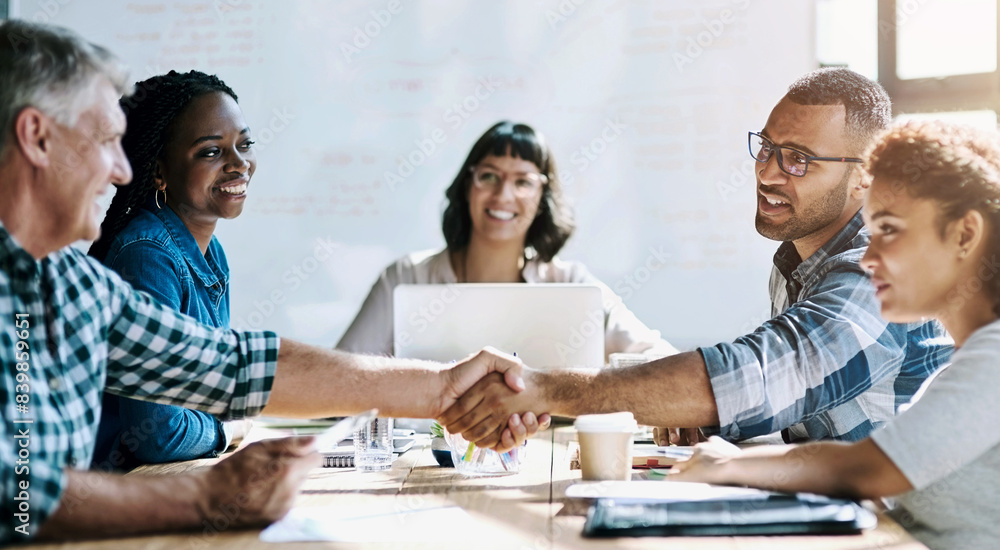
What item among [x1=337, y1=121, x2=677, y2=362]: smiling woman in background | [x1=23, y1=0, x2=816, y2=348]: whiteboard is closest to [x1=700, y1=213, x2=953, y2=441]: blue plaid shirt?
[x1=337, y1=121, x2=677, y2=362]: smiling woman in background

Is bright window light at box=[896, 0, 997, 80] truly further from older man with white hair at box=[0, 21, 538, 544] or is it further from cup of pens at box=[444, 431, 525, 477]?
older man with white hair at box=[0, 21, 538, 544]

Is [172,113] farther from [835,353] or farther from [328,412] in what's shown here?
[835,353]

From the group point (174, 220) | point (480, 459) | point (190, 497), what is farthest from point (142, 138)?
point (190, 497)

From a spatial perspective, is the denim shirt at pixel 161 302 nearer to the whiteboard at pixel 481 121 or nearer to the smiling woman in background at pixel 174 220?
the smiling woman in background at pixel 174 220

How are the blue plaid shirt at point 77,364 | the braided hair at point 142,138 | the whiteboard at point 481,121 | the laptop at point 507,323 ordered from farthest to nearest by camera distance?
the whiteboard at point 481,121 < the braided hair at point 142,138 < the laptop at point 507,323 < the blue plaid shirt at point 77,364

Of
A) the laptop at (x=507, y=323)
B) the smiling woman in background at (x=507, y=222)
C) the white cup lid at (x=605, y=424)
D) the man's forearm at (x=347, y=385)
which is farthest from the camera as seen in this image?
the smiling woman in background at (x=507, y=222)

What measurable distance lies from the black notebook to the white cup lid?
28 cm

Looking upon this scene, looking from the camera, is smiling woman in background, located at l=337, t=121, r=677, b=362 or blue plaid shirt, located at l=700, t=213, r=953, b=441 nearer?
blue plaid shirt, located at l=700, t=213, r=953, b=441

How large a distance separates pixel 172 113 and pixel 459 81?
1929 mm

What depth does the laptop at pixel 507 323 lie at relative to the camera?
1.96 meters

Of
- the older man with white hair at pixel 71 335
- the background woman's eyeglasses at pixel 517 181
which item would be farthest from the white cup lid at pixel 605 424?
the background woman's eyeglasses at pixel 517 181

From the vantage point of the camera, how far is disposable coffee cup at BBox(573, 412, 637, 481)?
144 cm

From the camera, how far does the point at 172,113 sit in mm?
2176

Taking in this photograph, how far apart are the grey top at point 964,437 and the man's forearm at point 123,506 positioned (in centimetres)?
90
